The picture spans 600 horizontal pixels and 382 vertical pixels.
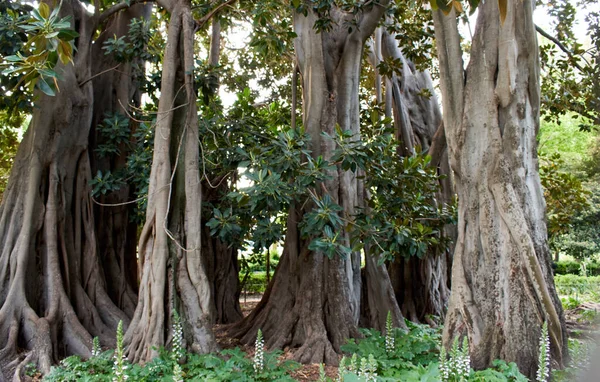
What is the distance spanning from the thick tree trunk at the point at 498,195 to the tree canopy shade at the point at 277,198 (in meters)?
0.02

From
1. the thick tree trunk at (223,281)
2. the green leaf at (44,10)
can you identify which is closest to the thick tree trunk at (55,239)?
the thick tree trunk at (223,281)

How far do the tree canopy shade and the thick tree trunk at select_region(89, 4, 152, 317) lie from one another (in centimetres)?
3

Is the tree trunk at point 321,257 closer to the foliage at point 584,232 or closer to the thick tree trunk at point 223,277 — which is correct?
the thick tree trunk at point 223,277

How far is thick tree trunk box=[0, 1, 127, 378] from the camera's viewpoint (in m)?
6.36

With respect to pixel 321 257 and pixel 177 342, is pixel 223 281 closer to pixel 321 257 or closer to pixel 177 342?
pixel 321 257

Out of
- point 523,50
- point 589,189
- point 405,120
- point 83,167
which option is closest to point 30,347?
point 83,167

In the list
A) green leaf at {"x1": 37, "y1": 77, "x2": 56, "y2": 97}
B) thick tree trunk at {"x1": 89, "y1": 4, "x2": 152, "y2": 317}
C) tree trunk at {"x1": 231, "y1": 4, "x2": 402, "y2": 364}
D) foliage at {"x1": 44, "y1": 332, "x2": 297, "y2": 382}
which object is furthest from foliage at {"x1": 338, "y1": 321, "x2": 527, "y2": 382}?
thick tree trunk at {"x1": 89, "y1": 4, "x2": 152, "y2": 317}

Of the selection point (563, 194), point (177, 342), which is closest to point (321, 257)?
point (177, 342)

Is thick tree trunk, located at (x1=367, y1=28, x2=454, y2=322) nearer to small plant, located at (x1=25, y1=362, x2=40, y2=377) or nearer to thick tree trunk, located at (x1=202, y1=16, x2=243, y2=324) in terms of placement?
thick tree trunk, located at (x1=202, y1=16, x2=243, y2=324)

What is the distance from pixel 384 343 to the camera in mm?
5941

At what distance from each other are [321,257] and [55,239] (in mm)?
3604

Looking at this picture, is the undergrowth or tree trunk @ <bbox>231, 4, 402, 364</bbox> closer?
the undergrowth

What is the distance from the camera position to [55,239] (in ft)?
23.2

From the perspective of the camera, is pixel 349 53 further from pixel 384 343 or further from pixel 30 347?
pixel 30 347
